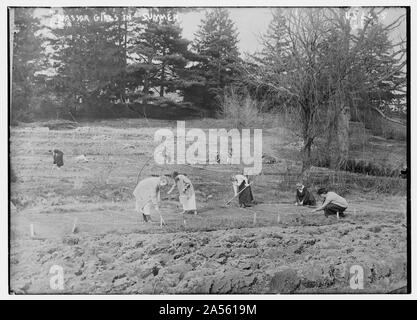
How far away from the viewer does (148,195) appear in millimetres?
5094

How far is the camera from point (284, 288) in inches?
198

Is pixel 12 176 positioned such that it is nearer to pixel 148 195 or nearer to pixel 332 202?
pixel 148 195

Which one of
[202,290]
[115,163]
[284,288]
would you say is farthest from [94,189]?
[284,288]

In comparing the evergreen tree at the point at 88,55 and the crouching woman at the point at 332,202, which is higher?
the evergreen tree at the point at 88,55

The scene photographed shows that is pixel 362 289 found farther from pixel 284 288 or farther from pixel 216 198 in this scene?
pixel 216 198

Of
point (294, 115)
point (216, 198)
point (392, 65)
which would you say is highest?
point (392, 65)

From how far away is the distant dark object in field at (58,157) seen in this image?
509 centimetres

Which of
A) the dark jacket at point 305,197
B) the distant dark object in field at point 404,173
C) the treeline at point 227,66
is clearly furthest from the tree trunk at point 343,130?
the distant dark object in field at point 404,173

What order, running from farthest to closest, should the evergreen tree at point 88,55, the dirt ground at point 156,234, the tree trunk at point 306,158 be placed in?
the tree trunk at point 306,158
the evergreen tree at point 88,55
the dirt ground at point 156,234

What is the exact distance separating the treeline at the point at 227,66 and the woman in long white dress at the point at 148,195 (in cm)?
74

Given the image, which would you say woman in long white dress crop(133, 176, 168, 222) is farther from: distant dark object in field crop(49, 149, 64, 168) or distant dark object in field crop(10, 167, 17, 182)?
distant dark object in field crop(10, 167, 17, 182)

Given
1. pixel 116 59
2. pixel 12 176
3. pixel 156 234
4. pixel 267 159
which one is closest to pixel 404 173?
pixel 267 159

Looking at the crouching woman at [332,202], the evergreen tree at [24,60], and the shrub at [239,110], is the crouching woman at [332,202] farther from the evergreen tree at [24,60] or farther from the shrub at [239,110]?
the evergreen tree at [24,60]
